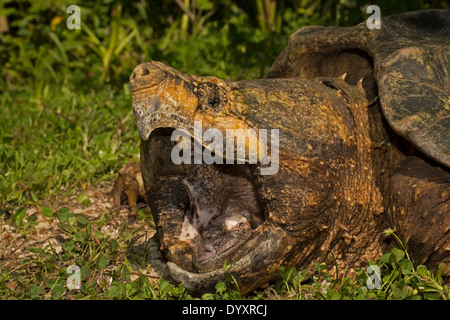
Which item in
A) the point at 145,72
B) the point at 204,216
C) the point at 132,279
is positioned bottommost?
the point at 132,279

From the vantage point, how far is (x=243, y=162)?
2307mm

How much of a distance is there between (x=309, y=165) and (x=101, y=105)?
2.66m

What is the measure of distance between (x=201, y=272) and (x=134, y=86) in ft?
2.58

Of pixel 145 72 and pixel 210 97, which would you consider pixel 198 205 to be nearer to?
pixel 210 97

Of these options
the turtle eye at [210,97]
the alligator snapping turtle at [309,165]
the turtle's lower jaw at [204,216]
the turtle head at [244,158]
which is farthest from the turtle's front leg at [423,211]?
the turtle eye at [210,97]

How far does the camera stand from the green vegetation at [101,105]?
Result: 8.22 ft

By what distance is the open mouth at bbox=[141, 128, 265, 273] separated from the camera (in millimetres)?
2439

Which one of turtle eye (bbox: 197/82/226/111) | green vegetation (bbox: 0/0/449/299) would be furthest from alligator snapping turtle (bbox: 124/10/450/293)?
green vegetation (bbox: 0/0/449/299)

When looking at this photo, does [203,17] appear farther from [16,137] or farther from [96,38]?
[16,137]

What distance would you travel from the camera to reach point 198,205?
2654mm

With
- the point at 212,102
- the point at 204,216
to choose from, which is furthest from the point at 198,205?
the point at 212,102

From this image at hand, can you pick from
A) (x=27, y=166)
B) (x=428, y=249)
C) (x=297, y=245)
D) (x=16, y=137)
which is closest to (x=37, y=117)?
(x=16, y=137)

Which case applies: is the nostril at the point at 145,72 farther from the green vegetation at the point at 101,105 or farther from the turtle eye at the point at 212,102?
the green vegetation at the point at 101,105

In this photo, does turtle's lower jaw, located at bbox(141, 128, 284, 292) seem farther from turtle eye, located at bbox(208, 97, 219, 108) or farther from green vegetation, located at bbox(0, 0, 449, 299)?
turtle eye, located at bbox(208, 97, 219, 108)
